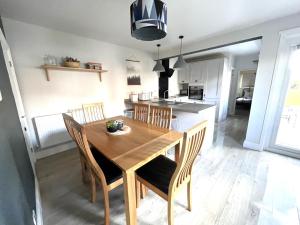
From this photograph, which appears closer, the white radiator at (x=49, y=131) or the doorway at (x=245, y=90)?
the white radiator at (x=49, y=131)

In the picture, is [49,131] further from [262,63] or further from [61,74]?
[262,63]

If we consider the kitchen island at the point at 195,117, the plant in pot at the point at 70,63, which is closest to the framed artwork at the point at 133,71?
the plant in pot at the point at 70,63

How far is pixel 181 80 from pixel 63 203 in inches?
204

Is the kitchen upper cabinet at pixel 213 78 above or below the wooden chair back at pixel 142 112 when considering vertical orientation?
above

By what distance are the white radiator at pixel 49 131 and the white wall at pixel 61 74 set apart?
0.46 ft

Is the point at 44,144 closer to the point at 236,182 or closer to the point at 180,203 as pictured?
the point at 180,203

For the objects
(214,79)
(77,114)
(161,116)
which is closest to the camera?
(161,116)

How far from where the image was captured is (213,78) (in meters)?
4.58

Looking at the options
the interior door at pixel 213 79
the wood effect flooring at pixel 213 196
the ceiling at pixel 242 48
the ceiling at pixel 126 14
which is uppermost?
the ceiling at pixel 126 14

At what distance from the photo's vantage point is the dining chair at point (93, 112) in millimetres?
2416

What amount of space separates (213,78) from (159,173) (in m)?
4.27

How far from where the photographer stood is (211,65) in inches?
179

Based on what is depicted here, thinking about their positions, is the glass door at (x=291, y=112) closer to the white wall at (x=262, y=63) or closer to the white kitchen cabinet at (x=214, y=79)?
the white wall at (x=262, y=63)

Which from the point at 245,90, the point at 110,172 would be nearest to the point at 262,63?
the point at 110,172
